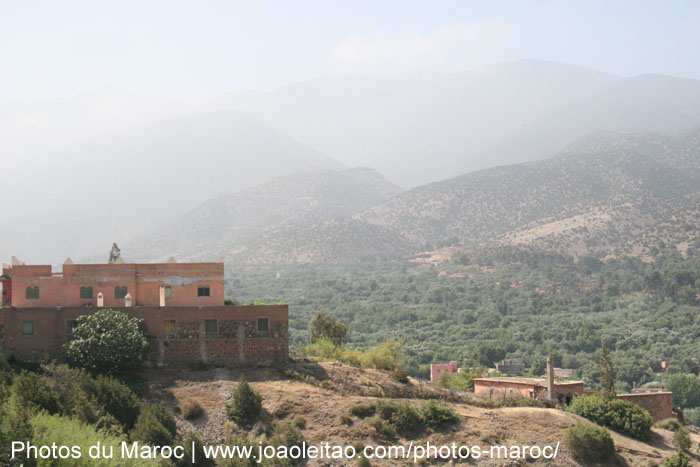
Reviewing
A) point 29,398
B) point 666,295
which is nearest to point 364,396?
point 29,398

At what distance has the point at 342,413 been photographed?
104ft

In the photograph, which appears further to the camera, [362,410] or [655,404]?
[655,404]

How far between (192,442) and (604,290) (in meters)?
102

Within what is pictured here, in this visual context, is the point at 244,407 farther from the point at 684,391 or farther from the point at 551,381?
the point at 684,391

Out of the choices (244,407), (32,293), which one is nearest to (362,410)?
(244,407)

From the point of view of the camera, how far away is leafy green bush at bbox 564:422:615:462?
30500 mm

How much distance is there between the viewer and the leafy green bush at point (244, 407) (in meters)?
31.3

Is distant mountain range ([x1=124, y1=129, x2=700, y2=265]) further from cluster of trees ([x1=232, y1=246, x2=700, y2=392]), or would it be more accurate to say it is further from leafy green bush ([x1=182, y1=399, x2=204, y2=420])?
leafy green bush ([x1=182, y1=399, x2=204, y2=420])

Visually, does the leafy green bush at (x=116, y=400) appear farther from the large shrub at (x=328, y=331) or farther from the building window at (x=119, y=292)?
the large shrub at (x=328, y=331)

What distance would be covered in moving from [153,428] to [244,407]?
391 centimetres

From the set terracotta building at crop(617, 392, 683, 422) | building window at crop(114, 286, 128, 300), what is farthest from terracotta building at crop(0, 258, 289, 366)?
terracotta building at crop(617, 392, 683, 422)

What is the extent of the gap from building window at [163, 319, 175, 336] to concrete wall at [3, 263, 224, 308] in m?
2.19

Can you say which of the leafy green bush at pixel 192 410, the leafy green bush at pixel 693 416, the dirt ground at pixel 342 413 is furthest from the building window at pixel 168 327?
the leafy green bush at pixel 693 416

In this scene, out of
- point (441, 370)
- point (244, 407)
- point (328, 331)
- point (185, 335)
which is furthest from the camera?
point (441, 370)
